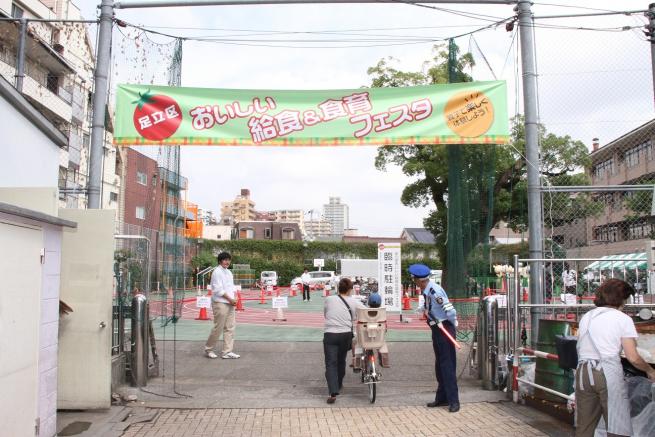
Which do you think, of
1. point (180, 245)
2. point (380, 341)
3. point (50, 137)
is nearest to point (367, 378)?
point (380, 341)

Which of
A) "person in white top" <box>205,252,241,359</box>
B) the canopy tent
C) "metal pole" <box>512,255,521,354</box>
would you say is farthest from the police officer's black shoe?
"person in white top" <box>205,252,241,359</box>

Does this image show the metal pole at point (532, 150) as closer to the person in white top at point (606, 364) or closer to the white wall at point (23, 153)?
the person in white top at point (606, 364)

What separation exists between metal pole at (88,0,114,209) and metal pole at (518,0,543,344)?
565 centimetres

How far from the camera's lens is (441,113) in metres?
7.70

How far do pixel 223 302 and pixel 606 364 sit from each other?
254 inches

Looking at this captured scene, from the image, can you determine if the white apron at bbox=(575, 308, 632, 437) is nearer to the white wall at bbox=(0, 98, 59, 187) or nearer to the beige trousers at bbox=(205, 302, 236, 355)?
the beige trousers at bbox=(205, 302, 236, 355)

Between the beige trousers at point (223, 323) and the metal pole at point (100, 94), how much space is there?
2813 millimetres

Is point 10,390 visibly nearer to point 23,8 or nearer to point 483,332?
point 483,332

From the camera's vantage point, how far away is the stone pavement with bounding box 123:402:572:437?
18.3 feet

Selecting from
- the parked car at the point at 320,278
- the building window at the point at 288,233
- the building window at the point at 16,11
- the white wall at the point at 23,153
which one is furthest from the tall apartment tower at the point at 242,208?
the white wall at the point at 23,153

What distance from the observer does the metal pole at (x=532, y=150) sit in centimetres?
734

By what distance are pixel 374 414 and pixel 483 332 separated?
2.16m

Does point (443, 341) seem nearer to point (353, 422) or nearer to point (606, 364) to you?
point (353, 422)

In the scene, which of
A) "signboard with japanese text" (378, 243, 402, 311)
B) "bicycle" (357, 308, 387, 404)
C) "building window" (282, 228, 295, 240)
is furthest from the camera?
"building window" (282, 228, 295, 240)
